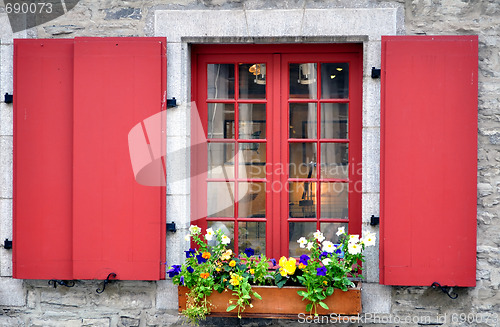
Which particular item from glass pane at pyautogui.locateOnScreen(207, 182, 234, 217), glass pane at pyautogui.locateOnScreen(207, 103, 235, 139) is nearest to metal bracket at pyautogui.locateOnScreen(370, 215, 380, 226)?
glass pane at pyautogui.locateOnScreen(207, 182, 234, 217)

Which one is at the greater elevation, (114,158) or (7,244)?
(114,158)

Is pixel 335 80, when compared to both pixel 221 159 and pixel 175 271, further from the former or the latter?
Result: pixel 175 271

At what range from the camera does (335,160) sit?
3.86 meters

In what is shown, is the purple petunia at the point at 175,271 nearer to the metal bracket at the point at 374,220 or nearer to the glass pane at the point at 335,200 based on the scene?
the glass pane at the point at 335,200

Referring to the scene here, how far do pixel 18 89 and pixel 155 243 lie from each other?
139 centimetres

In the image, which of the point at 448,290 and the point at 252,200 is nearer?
the point at 448,290

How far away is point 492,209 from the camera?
3.59 metres

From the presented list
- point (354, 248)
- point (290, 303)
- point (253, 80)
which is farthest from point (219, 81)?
point (290, 303)

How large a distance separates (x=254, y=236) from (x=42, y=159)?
1.55 meters

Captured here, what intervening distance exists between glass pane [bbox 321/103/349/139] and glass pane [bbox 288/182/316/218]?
14.8 inches

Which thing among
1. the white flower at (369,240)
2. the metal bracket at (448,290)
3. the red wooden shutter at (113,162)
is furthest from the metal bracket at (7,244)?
the metal bracket at (448,290)

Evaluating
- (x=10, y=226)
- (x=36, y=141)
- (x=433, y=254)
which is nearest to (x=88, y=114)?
(x=36, y=141)

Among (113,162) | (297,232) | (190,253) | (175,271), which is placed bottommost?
(175,271)

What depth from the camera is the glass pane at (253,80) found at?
3.89m
